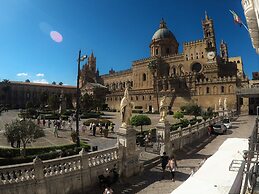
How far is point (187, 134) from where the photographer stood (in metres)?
20.4

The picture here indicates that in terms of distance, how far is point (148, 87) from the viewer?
3307 inches

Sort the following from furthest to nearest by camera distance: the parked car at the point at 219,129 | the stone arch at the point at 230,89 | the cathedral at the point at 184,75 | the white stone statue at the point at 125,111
Answer: the cathedral at the point at 184,75 → the stone arch at the point at 230,89 → the parked car at the point at 219,129 → the white stone statue at the point at 125,111

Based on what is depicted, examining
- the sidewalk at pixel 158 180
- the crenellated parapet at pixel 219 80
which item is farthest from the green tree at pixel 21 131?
the crenellated parapet at pixel 219 80

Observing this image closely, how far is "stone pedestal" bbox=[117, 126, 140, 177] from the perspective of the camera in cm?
1233

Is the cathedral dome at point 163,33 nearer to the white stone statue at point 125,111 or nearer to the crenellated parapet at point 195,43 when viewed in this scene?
the crenellated parapet at point 195,43

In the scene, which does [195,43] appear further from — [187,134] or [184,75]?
[187,134]

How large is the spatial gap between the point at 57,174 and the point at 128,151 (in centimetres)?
423

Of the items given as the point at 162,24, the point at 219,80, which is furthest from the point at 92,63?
the point at 219,80

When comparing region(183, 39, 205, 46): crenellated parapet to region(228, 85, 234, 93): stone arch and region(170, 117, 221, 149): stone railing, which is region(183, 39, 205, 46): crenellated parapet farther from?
A: region(170, 117, 221, 149): stone railing

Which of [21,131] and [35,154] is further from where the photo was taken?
[35,154]

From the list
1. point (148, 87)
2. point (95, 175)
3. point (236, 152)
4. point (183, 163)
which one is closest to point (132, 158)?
point (95, 175)

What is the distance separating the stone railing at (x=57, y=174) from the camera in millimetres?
8188

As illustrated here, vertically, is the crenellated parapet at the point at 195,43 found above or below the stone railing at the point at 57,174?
above

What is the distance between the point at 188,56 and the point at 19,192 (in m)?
70.7
